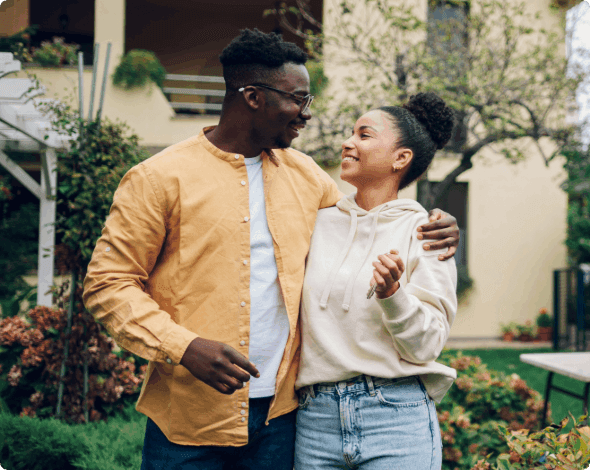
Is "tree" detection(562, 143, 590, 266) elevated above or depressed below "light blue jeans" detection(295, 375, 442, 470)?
above

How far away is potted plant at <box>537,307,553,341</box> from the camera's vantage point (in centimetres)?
1051

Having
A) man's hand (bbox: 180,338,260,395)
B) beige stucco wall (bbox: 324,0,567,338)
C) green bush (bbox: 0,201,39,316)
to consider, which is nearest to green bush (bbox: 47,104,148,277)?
man's hand (bbox: 180,338,260,395)

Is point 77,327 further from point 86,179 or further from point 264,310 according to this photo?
point 264,310

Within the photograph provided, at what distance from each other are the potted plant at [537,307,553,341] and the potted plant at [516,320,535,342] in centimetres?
16

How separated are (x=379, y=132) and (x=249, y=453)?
3.95 feet

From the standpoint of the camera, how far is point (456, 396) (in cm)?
403

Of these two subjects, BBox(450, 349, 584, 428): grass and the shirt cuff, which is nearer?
the shirt cuff

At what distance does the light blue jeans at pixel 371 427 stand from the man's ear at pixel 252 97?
961 millimetres

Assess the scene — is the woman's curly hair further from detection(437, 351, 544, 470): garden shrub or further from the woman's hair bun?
detection(437, 351, 544, 470): garden shrub

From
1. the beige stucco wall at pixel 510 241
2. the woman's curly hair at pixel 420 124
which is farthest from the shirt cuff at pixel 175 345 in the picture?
the beige stucco wall at pixel 510 241

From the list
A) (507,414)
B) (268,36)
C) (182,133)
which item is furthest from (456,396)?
(182,133)

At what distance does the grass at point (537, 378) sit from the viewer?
17.6 ft

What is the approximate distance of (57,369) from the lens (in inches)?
164

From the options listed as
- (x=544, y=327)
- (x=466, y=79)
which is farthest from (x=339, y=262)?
(x=544, y=327)
